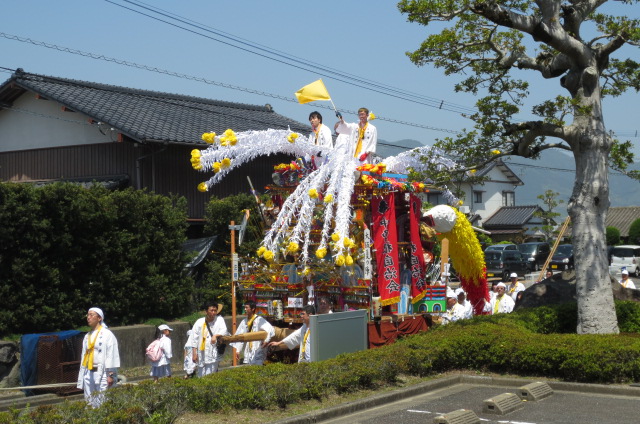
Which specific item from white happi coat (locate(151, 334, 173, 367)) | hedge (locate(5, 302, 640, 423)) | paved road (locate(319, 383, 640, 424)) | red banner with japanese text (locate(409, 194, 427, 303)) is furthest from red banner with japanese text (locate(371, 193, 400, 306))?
white happi coat (locate(151, 334, 173, 367))

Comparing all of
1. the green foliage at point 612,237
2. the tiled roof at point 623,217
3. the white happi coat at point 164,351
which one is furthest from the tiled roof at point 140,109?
the tiled roof at point 623,217

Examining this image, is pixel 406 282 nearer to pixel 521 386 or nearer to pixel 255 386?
pixel 521 386

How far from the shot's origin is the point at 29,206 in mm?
16219

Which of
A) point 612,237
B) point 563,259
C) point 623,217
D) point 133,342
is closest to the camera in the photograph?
point 133,342

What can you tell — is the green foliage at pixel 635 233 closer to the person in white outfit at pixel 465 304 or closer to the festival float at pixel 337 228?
the person in white outfit at pixel 465 304

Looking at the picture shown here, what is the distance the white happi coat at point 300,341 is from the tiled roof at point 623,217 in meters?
59.1

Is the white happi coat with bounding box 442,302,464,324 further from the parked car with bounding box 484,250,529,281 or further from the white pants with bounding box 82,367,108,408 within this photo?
the parked car with bounding box 484,250,529,281

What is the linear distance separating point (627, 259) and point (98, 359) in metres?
39.8

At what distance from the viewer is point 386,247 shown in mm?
15055

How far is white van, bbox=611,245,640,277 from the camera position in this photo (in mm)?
44344

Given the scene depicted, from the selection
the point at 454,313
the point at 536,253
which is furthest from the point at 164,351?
the point at 536,253

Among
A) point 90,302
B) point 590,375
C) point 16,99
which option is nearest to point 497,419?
point 590,375

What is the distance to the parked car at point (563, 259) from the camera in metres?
43.2

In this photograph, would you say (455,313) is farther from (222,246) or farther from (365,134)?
(222,246)
